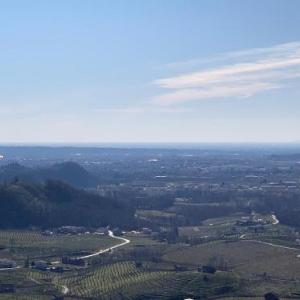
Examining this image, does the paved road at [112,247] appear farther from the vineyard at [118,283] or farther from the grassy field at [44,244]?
the vineyard at [118,283]

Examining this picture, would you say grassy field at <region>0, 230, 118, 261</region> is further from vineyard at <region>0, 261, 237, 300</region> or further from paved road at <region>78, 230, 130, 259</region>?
vineyard at <region>0, 261, 237, 300</region>

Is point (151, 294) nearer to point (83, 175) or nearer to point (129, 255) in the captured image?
point (129, 255)

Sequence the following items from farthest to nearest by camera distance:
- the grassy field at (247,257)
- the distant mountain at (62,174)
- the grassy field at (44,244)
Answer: the distant mountain at (62,174) → the grassy field at (44,244) → the grassy field at (247,257)

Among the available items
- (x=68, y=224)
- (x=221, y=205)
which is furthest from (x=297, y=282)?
(x=221, y=205)

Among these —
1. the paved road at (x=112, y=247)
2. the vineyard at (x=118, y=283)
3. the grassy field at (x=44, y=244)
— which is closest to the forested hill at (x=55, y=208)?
the grassy field at (x=44, y=244)

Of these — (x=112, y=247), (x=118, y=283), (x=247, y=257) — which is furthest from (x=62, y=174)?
(x=118, y=283)

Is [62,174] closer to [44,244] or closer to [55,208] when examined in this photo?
[55,208]

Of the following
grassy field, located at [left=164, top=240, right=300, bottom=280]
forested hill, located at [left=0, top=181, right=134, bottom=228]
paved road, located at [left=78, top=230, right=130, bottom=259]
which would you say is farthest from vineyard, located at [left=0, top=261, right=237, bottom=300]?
forested hill, located at [left=0, top=181, right=134, bottom=228]

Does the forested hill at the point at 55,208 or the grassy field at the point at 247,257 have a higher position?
the forested hill at the point at 55,208
